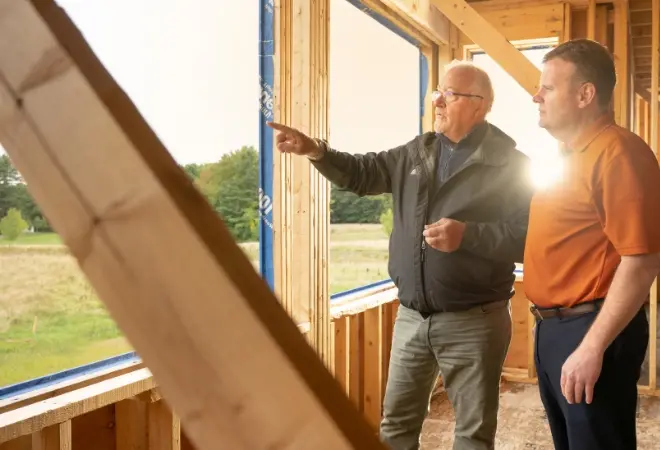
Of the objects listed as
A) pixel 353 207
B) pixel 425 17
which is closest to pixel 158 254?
pixel 353 207

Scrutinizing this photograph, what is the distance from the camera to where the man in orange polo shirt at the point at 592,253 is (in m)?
1.42

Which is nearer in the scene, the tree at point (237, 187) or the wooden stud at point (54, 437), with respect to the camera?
the wooden stud at point (54, 437)

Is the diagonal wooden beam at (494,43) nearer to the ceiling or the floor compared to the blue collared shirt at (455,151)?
nearer to the ceiling

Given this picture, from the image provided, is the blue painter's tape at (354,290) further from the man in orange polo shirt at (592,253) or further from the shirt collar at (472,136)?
the man in orange polo shirt at (592,253)

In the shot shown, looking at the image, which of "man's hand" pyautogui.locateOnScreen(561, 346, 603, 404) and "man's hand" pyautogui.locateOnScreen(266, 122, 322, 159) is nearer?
"man's hand" pyautogui.locateOnScreen(561, 346, 603, 404)

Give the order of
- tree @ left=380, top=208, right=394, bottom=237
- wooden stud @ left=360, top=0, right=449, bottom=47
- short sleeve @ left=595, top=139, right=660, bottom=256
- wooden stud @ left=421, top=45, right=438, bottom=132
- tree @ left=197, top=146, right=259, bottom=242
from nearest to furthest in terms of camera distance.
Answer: short sleeve @ left=595, top=139, right=660, bottom=256, tree @ left=197, top=146, right=259, bottom=242, wooden stud @ left=360, top=0, right=449, bottom=47, tree @ left=380, top=208, right=394, bottom=237, wooden stud @ left=421, top=45, right=438, bottom=132

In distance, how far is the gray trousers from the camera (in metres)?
2.10

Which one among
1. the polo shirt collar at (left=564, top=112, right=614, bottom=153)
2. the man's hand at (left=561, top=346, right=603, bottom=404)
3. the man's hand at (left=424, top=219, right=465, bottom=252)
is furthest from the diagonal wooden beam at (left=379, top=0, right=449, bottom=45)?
the man's hand at (left=561, top=346, right=603, bottom=404)

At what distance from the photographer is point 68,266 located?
172 cm

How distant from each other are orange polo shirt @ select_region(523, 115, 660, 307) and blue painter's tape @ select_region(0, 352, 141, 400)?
105 cm

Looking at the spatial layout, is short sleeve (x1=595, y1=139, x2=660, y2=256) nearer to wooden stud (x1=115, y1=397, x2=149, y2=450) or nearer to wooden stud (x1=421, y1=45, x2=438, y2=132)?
wooden stud (x1=115, y1=397, x2=149, y2=450)

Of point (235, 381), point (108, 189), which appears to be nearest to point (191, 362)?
point (235, 381)

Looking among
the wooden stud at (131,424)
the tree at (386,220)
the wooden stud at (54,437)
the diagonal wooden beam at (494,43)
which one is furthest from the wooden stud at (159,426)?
the tree at (386,220)

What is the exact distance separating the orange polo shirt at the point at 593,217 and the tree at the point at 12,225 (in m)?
1.33
